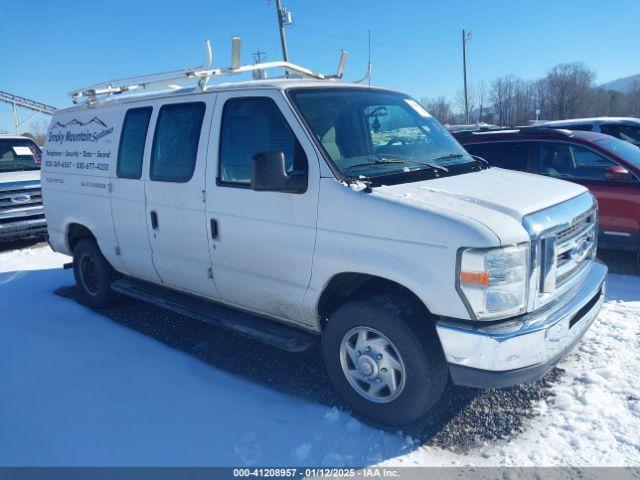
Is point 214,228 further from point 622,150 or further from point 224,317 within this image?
point 622,150

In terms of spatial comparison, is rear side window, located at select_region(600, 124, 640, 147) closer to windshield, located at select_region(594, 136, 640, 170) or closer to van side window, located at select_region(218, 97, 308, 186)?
windshield, located at select_region(594, 136, 640, 170)

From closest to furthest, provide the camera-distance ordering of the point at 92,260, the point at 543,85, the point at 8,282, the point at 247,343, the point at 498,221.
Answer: the point at 498,221, the point at 247,343, the point at 92,260, the point at 8,282, the point at 543,85

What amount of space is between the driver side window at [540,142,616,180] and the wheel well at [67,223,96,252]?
19.4ft

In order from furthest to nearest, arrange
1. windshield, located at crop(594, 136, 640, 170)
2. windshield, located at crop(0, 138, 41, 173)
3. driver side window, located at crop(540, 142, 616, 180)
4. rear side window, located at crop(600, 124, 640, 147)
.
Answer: rear side window, located at crop(600, 124, 640, 147)
windshield, located at crop(0, 138, 41, 173)
driver side window, located at crop(540, 142, 616, 180)
windshield, located at crop(594, 136, 640, 170)

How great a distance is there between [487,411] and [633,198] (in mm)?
4125

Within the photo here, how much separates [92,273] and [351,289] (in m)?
3.74

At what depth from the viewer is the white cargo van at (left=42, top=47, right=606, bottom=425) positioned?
2729 millimetres

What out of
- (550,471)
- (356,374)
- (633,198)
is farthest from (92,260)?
(633,198)

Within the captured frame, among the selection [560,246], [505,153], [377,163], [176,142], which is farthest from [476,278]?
[505,153]

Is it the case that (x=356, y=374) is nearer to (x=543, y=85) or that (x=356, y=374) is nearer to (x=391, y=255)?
(x=391, y=255)

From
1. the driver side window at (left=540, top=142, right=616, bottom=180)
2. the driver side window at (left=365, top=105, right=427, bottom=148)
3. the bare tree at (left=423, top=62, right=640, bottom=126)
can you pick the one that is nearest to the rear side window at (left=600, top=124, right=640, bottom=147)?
the driver side window at (left=540, top=142, right=616, bottom=180)

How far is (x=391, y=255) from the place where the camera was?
291cm

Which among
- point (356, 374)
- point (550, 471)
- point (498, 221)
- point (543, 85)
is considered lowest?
point (550, 471)

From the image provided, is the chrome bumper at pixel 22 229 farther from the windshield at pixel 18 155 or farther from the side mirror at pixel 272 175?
the side mirror at pixel 272 175
